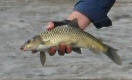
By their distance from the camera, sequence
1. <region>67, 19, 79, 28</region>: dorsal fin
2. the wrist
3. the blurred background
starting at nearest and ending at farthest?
<region>67, 19, 79, 28</region>: dorsal fin < the wrist < the blurred background

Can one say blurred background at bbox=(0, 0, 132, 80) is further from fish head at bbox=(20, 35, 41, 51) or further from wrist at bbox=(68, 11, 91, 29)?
fish head at bbox=(20, 35, 41, 51)

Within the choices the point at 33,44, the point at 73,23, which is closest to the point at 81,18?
the point at 73,23

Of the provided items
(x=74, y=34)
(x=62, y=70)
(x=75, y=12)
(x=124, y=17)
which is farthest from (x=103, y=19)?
(x=124, y=17)

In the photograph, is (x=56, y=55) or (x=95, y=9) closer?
(x=95, y=9)

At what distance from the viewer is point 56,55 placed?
837cm

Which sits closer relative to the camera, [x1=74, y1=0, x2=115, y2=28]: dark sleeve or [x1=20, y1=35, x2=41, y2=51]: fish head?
[x1=20, y1=35, x2=41, y2=51]: fish head

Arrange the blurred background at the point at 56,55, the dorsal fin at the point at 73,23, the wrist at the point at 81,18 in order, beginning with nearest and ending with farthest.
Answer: the dorsal fin at the point at 73,23, the wrist at the point at 81,18, the blurred background at the point at 56,55

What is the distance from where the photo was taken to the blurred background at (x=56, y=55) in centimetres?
740

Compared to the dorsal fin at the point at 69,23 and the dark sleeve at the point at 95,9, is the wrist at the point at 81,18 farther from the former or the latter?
the dorsal fin at the point at 69,23

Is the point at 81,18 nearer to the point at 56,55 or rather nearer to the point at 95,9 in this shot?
the point at 95,9

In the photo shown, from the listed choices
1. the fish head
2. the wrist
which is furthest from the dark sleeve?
the fish head

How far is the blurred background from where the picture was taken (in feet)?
24.3

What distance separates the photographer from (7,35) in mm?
9750

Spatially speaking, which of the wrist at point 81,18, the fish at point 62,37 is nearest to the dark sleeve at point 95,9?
the wrist at point 81,18
